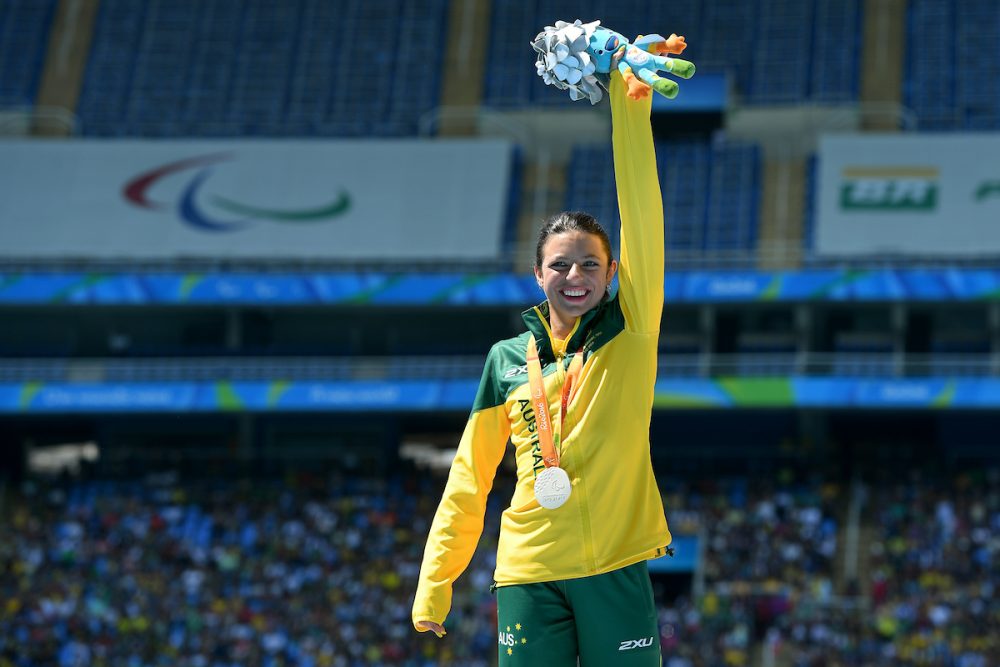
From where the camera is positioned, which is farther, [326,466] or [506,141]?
[506,141]

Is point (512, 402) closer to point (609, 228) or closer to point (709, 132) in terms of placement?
point (609, 228)

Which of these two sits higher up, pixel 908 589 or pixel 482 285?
pixel 482 285

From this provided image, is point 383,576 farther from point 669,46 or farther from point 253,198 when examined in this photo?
point 669,46

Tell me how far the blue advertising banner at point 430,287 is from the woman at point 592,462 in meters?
29.3

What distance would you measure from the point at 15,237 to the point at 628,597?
1412 inches

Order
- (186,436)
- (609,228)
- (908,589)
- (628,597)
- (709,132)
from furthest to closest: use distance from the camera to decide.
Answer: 1. (709,132)
2. (186,436)
3. (609,228)
4. (908,589)
5. (628,597)

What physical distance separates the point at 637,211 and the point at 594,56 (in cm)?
50

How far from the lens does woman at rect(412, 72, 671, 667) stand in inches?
188

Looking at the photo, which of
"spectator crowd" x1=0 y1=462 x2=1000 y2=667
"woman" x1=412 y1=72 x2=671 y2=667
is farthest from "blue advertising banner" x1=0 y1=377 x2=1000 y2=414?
"woman" x1=412 y1=72 x2=671 y2=667

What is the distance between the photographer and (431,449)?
37500 millimetres

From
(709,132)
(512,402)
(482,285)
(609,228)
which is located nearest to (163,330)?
(482,285)

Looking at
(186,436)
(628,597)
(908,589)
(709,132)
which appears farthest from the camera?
(709,132)

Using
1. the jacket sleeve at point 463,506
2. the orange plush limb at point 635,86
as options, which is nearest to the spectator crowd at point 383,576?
the jacket sleeve at point 463,506

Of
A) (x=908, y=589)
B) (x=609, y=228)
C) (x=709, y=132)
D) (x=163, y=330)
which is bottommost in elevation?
(x=908, y=589)
